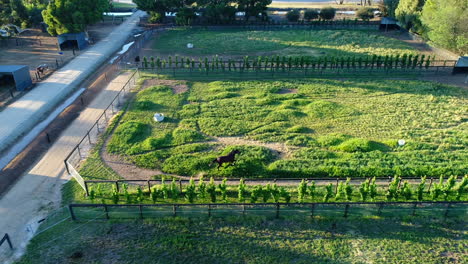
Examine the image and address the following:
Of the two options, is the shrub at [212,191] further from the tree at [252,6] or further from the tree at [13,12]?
the tree at [13,12]

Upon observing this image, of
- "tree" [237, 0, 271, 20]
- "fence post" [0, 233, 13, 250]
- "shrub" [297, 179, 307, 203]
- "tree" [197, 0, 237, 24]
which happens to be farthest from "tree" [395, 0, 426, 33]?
"fence post" [0, 233, 13, 250]

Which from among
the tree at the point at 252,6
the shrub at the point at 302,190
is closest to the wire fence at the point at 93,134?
the shrub at the point at 302,190

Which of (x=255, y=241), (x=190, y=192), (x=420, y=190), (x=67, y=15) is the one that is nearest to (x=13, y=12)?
(x=67, y=15)

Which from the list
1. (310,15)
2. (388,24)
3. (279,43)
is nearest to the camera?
(279,43)

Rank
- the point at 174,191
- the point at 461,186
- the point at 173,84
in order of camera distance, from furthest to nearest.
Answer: the point at 173,84
the point at 461,186
the point at 174,191

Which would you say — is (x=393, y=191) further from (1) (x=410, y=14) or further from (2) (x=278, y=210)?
(1) (x=410, y=14)

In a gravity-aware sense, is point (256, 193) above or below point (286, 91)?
below

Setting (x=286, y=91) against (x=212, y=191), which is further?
(x=286, y=91)

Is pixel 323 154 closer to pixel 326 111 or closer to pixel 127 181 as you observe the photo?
pixel 326 111
